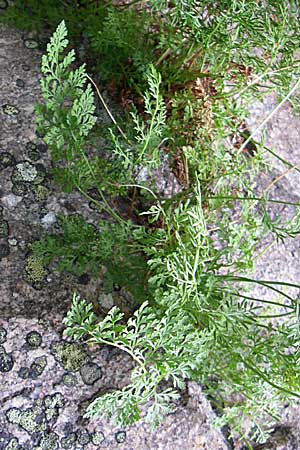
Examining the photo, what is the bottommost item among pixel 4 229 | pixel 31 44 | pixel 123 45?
pixel 4 229

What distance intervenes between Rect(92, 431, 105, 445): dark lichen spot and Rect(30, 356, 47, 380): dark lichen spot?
121 millimetres

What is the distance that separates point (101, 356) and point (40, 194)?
0.29 meters

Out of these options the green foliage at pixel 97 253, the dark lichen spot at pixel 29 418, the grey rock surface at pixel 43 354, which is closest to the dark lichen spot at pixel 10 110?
the grey rock surface at pixel 43 354

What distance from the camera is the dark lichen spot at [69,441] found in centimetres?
98

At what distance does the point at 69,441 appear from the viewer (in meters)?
0.98

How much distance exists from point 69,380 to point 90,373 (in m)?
0.04

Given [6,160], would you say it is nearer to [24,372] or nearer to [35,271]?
[35,271]

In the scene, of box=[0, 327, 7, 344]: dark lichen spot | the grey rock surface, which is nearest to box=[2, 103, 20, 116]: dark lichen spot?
the grey rock surface

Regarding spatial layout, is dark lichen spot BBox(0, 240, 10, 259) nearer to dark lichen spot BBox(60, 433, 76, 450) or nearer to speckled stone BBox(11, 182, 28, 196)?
speckled stone BBox(11, 182, 28, 196)

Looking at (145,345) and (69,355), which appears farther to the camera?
(69,355)

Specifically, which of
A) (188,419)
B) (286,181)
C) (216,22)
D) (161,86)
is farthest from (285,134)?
(188,419)

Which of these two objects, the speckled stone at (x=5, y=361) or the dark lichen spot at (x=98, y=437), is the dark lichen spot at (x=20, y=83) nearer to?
the speckled stone at (x=5, y=361)

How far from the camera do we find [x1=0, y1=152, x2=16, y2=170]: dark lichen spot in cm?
113

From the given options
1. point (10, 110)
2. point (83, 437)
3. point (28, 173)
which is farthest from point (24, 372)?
point (10, 110)
